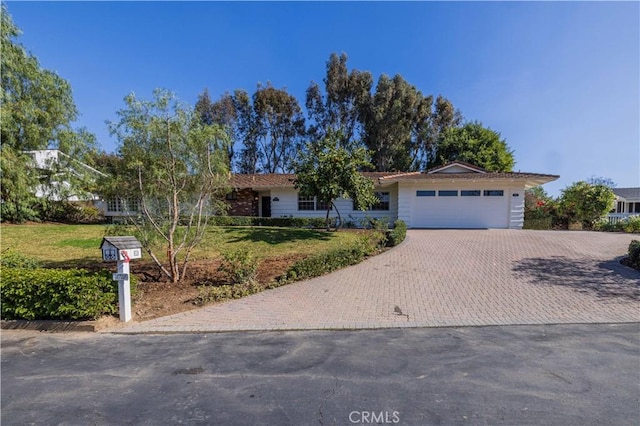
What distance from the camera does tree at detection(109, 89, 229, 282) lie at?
7027 mm

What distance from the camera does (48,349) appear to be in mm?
4629

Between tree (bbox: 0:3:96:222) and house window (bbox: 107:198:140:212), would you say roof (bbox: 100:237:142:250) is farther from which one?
tree (bbox: 0:3:96:222)

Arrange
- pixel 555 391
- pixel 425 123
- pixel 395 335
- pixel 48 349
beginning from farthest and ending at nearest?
pixel 425 123, pixel 395 335, pixel 48 349, pixel 555 391

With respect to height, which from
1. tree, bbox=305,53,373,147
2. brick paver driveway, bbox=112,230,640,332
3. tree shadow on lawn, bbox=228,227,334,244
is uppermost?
tree, bbox=305,53,373,147

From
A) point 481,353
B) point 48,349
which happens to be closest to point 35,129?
point 48,349

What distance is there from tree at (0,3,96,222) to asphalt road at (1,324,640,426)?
9.18 meters

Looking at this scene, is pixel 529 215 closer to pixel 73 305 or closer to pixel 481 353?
pixel 481 353

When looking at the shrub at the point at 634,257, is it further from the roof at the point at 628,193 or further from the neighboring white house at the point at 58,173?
the roof at the point at 628,193

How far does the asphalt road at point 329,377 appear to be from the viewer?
296 cm

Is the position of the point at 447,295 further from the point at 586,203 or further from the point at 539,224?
the point at 586,203

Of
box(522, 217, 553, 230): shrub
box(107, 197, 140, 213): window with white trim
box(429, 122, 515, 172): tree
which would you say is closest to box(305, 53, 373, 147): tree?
box(429, 122, 515, 172): tree

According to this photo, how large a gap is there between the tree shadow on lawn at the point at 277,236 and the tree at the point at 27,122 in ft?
25.2

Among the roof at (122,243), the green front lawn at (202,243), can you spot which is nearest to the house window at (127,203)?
the green front lawn at (202,243)

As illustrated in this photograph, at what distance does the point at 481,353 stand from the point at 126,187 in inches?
302
